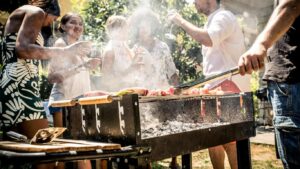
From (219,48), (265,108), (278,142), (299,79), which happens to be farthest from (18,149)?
(265,108)

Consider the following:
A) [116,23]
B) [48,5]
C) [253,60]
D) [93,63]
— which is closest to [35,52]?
[48,5]

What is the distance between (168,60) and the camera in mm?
5336

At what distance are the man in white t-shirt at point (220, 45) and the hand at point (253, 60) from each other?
6.28 feet

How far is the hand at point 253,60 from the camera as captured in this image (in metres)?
2.11

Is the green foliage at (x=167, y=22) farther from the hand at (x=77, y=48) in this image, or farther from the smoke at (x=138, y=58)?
the hand at (x=77, y=48)

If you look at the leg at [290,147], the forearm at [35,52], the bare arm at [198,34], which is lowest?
the leg at [290,147]

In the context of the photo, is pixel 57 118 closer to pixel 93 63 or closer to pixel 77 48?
pixel 93 63

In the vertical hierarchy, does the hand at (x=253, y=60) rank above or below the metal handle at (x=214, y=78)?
above

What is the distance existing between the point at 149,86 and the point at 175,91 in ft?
7.47

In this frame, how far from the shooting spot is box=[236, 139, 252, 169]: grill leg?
372cm

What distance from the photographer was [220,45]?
425cm

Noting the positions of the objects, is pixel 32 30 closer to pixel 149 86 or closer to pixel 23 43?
pixel 23 43

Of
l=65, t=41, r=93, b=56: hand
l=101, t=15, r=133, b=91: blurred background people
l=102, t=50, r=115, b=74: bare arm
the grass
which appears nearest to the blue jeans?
l=65, t=41, r=93, b=56: hand

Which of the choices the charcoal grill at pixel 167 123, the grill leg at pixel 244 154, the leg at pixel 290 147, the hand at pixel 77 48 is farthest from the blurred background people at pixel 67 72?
the leg at pixel 290 147
